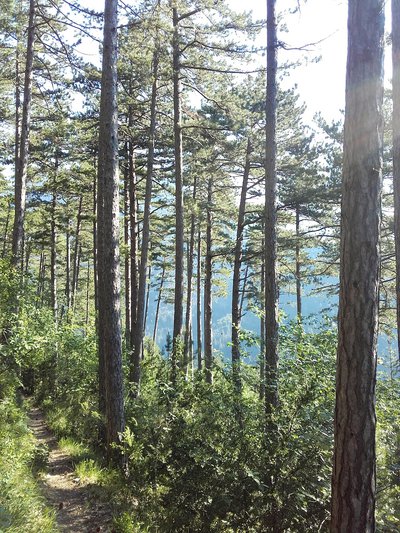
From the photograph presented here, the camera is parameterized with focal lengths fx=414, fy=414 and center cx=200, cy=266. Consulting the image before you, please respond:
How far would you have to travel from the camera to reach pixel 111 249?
7.13 meters

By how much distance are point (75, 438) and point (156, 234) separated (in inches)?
633

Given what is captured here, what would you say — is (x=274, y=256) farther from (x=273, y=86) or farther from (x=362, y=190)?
(x=362, y=190)

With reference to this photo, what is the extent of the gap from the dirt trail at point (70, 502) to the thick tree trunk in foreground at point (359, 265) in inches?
128

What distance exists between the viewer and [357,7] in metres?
3.40

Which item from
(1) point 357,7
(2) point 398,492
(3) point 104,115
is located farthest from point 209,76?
(2) point 398,492

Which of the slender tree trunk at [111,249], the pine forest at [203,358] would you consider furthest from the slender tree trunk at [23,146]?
the slender tree trunk at [111,249]

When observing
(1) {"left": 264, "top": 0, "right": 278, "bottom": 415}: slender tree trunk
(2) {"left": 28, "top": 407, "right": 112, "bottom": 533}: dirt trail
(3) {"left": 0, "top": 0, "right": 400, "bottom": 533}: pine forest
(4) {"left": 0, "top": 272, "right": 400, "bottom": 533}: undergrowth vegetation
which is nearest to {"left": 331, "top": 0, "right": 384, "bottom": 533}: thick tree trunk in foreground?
(3) {"left": 0, "top": 0, "right": 400, "bottom": 533}: pine forest

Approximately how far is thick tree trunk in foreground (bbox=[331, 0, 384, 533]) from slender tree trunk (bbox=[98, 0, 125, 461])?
441 centimetres

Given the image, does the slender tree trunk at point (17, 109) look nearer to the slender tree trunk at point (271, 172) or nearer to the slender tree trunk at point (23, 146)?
the slender tree trunk at point (23, 146)

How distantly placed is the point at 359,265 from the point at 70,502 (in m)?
5.08

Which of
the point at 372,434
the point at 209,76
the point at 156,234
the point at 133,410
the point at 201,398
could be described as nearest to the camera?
the point at 372,434

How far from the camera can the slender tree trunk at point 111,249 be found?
700 cm

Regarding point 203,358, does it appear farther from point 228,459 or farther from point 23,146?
point 23,146

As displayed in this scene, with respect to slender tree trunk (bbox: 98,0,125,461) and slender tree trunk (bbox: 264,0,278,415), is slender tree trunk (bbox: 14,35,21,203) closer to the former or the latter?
slender tree trunk (bbox: 98,0,125,461)
